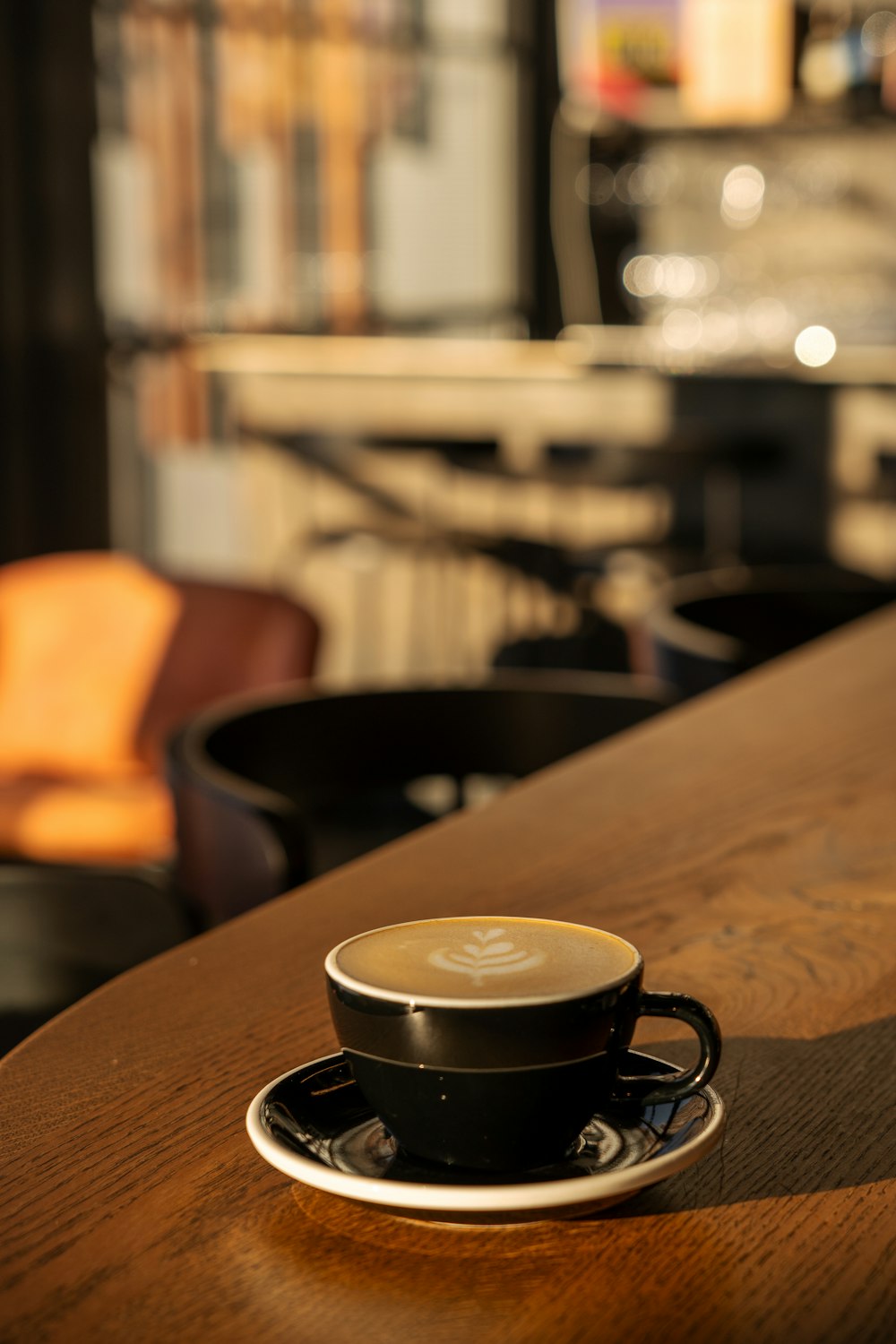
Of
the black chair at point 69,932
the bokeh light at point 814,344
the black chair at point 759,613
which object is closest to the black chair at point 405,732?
the black chair at point 69,932

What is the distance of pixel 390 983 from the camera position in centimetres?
49

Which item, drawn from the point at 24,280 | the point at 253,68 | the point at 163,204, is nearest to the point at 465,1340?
the point at 24,280

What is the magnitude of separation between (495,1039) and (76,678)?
267cm

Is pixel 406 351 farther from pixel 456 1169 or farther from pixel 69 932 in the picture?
pixel 456 1169

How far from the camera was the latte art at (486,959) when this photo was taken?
1.64ft

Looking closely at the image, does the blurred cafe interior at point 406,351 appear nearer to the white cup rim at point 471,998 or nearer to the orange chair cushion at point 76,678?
the orange chair cushion at point 76,678

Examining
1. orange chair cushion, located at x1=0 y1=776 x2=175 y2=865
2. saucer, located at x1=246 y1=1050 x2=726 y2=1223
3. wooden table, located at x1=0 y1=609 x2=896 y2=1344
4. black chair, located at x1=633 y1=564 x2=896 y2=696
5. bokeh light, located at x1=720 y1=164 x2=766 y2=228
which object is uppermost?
→ bokeh light, located at x1=720 y1=164 x2=766 y2=228

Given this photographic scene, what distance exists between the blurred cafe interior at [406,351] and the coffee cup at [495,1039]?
64.1 inches

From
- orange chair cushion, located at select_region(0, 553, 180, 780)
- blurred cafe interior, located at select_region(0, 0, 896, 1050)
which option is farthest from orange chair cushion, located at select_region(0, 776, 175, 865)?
orange chair cushion, located at select_region(0, 553, 180, 780)

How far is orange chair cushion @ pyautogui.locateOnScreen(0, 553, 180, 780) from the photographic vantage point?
3.02 meters

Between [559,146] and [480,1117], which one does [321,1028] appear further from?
[559,146]

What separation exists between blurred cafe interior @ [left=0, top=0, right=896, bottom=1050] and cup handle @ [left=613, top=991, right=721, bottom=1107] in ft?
5.32

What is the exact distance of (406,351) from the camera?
5.32 meters

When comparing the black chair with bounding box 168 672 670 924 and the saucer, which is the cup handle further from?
the black chair with bounding box 168 672 670 924
